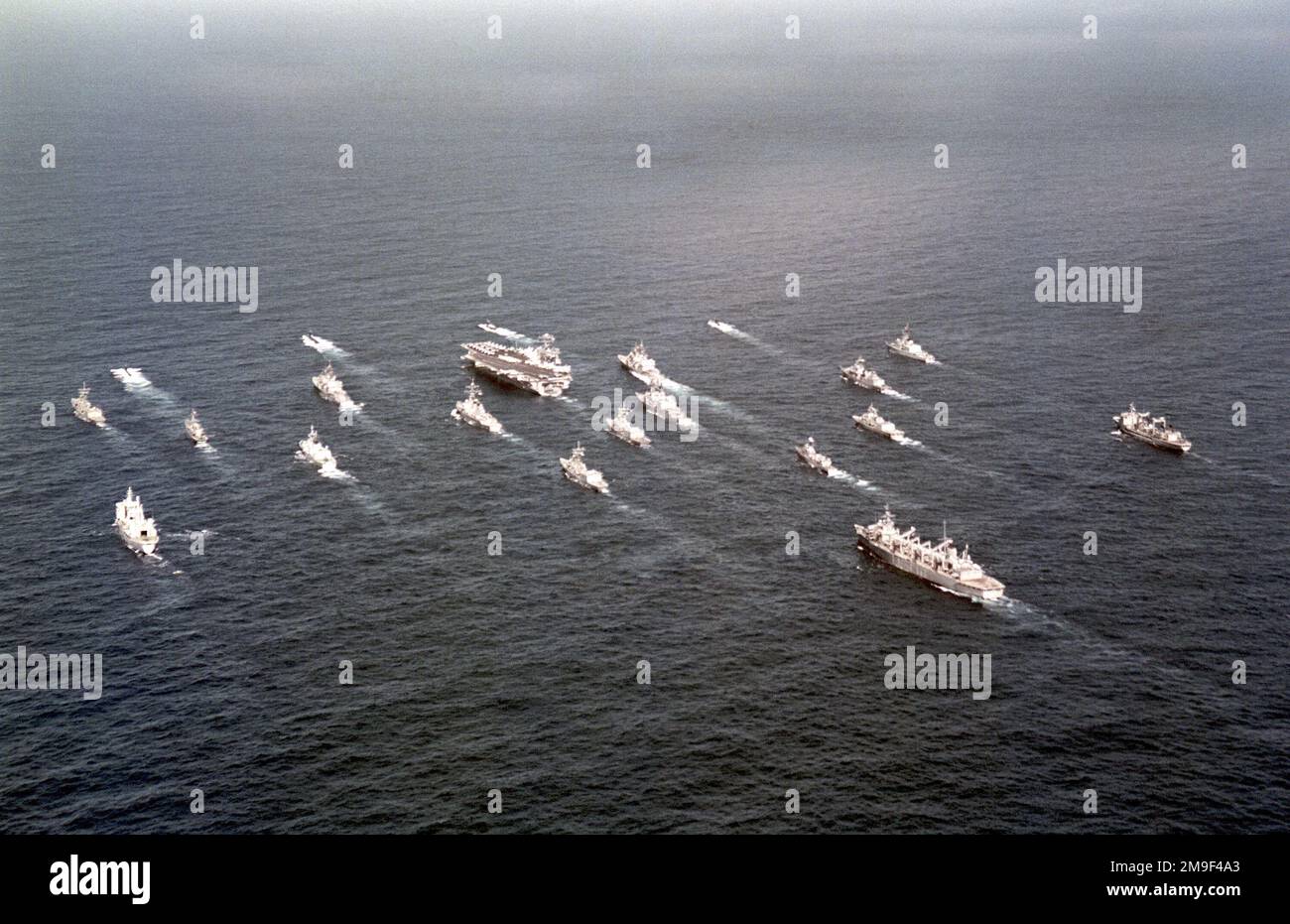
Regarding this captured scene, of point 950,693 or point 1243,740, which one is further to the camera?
point 950,693

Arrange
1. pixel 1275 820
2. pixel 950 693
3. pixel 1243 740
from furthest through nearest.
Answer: pixel 950 693, pixel 1243 740, pixel 1275 820

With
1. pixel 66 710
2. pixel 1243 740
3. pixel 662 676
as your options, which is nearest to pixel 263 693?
pixel 66 710

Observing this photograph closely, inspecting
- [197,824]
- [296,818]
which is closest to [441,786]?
[296,818]

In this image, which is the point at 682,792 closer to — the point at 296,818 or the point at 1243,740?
the point at 296,818

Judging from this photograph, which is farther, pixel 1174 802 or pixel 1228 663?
pixel 1228 663
